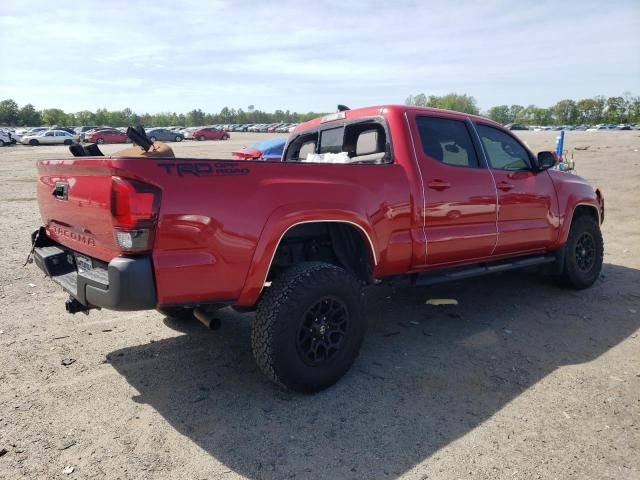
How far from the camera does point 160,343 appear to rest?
412cm

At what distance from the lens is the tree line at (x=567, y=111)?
124 metres

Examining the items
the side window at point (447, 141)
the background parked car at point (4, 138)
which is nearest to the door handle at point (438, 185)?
the side window at point (447, 141)

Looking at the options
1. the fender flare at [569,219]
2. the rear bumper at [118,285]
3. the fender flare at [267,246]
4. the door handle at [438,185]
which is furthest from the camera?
Result: the fender flare at [569,219]

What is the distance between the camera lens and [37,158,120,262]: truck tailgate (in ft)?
8.84

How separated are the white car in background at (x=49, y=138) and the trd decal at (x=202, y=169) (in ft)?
148

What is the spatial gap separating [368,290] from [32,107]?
348ft

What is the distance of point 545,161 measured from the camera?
16.0ft

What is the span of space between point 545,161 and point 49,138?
1824 inches

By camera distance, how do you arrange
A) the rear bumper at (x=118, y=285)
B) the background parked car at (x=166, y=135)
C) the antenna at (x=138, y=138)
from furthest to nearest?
the background parked car at (x=166, y=135)
the antenna at (x=138, y=138)
the rear bumper at (x=118, y=285)

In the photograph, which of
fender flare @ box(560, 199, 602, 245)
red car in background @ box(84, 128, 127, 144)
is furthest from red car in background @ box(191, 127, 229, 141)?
fender flare @ box(560, 199, 602, 245)

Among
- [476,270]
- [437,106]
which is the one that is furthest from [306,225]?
[437,106]

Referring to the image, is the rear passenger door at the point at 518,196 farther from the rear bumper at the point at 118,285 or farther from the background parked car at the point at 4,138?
the background parked car at the point at 4,138

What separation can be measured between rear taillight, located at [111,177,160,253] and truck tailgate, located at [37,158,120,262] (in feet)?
0.25

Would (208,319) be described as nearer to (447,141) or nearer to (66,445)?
(66,445)
